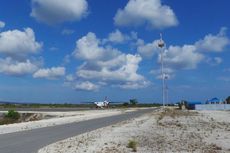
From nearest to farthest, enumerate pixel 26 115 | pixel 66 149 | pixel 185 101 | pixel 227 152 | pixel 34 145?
pixel 227 152 → pixel 66 149 → pixel 34 145 → pixel 26 115 → pixel 185 101

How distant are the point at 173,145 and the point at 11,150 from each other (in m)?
7.44

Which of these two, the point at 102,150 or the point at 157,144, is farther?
the point at 157,144

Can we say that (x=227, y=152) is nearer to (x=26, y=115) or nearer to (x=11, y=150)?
(x=11, y=150)

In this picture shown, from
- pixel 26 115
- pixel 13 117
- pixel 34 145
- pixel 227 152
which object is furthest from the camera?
pixel 26 115

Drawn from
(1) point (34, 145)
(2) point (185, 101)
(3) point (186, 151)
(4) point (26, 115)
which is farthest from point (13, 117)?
(2) point (185, 101)

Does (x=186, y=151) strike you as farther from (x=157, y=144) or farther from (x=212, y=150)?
(x=157, y=144)

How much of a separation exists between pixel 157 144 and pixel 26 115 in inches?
2073

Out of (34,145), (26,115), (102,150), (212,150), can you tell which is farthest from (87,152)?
(26,115)

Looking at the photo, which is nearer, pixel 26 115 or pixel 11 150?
pixel 11 150

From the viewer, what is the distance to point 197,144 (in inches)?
868

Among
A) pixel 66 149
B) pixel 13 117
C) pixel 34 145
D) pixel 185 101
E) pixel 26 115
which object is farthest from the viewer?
pixel 185 101

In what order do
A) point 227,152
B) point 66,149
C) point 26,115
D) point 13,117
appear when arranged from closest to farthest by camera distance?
point 227,152 < point 66,149 < point 13,117 < point 26,115

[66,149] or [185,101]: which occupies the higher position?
[185,101]

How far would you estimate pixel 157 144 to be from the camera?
72.2ft
